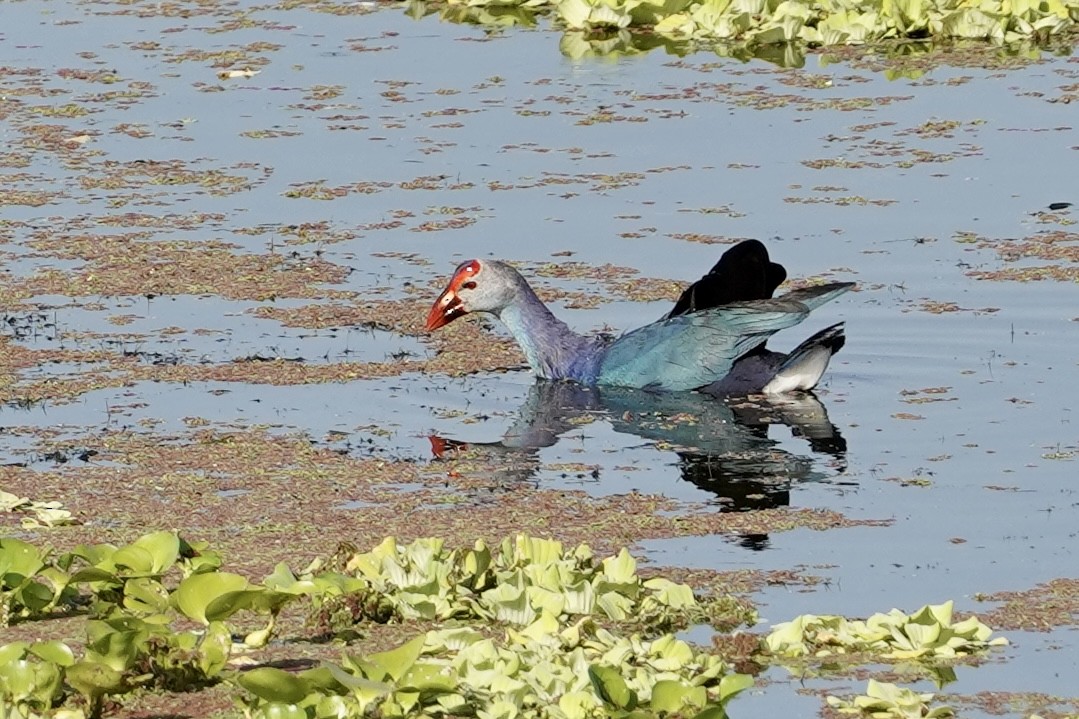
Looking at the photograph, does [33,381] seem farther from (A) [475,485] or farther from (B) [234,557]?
(B) [234,557]

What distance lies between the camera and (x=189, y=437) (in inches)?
328

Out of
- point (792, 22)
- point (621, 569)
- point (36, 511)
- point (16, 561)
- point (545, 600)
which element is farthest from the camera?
point (792, 22)

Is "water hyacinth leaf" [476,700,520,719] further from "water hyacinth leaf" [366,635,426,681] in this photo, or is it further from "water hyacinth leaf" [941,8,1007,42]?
"water hyacinth leaf" [941,8,1007,42]

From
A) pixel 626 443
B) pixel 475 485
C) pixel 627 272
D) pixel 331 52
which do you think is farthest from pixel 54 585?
pixel 331 52

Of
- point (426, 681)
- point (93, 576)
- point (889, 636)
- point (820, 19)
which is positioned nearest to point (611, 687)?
point (426, 681)

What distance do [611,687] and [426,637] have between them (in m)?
0.69

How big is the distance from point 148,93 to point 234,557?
916 cm

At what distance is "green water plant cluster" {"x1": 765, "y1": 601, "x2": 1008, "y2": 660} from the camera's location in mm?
5484

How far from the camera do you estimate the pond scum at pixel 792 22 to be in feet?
51.2

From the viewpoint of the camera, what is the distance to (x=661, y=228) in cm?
1146

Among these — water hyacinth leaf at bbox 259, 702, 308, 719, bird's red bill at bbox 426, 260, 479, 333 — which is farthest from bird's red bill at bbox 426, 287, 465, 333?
water hyacinth leaf at bbox 259, 702, 308, 719

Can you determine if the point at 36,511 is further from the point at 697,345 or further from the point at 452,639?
the point at 697,345

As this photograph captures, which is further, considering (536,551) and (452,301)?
(452,301)

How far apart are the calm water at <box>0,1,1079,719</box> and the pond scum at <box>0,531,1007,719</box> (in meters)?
0.22
